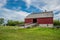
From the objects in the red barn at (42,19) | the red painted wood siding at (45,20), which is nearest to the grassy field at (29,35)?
the red painted wood siding at (45,20)

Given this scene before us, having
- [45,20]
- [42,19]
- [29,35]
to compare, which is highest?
[42,19]

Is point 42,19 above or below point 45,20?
above

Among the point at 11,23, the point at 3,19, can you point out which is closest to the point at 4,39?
the point at 11,23

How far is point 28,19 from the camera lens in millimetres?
50656

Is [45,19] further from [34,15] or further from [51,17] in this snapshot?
[34,15]

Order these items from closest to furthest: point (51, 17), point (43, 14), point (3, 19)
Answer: point (51, 17) → point (43, 14) → point (3, 19)

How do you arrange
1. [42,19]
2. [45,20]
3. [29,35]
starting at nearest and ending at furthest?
[29,35] < [45,20] < [42,19]

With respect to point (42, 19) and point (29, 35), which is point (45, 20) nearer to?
point (42, 19)

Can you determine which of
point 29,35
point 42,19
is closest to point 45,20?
point 42,19

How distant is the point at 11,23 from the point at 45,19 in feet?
55.8

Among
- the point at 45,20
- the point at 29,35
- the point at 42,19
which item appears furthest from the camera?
the point at 42,19

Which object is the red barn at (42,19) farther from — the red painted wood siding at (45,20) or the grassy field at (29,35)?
the grassy field at (29,35)

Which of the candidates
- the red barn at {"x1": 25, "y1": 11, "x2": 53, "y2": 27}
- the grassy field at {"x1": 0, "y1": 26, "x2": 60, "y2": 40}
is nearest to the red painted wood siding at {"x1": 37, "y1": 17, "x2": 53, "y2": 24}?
the red barn at {"x1": 25, "y1": 11, "x2": 53, "y2": 27}

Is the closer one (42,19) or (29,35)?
(29,35)
